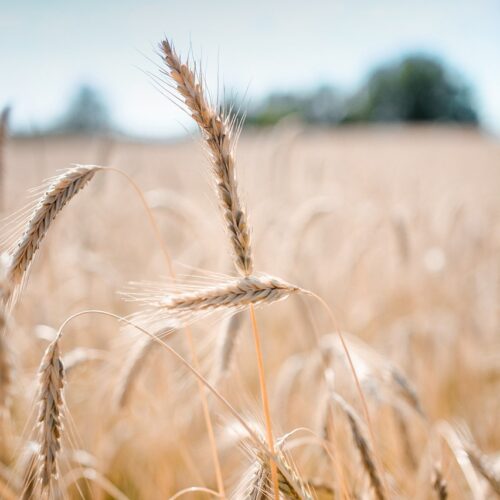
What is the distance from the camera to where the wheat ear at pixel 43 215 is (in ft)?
2.66

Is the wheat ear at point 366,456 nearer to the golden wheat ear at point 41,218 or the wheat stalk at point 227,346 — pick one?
the wheat stalk at point 227,346

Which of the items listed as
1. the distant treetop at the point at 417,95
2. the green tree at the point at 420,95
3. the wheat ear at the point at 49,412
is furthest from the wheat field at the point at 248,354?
the green tree at the point at 420,95

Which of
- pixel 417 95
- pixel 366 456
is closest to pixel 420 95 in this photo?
pixel 417 95

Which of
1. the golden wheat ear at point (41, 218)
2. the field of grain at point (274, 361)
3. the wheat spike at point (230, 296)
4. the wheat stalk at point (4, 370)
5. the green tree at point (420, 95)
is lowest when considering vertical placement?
the field of grain at point (274, 361)

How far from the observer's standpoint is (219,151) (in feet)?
2.73

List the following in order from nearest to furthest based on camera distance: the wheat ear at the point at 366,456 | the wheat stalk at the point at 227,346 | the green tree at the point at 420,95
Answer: the wheat ear at the point at 366,456 < the wheat stalk at the point at 227,346 < the green tree at the point at 420,95

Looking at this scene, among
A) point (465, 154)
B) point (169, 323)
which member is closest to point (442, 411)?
point (169, 323)

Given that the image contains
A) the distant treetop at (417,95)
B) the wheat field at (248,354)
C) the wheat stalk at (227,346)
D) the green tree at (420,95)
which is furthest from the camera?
the green tree at (420,95)

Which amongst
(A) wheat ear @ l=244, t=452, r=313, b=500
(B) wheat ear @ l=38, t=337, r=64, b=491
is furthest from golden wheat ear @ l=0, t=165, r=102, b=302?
(A) wheat ear @ l=244, t=452, r=313, b=500

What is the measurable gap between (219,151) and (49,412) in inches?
20.4

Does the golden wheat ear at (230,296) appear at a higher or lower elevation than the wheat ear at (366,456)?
higher

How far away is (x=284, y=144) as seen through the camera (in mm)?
3574

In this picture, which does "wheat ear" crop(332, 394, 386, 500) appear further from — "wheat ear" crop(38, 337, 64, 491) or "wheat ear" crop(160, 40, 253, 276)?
"wheat ear" crop(38, 337, 64, 491)

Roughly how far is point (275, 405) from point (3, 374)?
1168 millimetres
